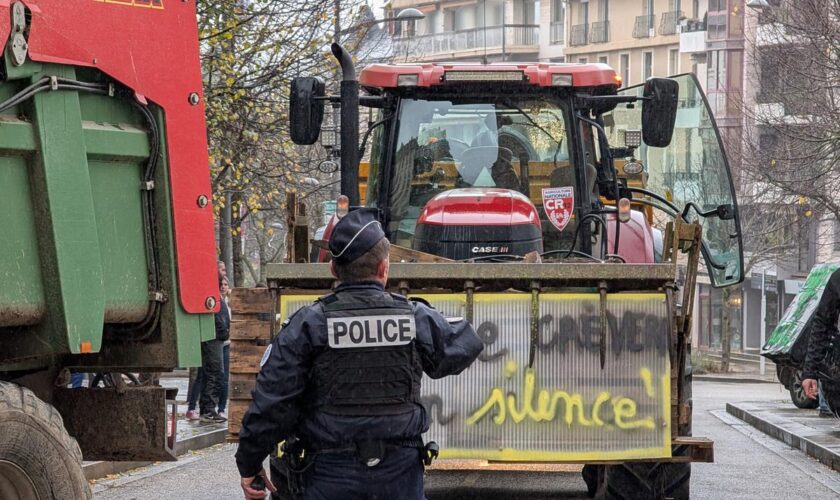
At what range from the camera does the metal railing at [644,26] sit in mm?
68188

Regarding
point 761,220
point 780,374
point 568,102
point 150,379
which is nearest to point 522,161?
point 568,102

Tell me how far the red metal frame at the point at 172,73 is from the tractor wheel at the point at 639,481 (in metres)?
2.87

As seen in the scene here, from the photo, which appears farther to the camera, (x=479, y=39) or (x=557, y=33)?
(x=479, y=39)

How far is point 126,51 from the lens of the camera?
247 inches

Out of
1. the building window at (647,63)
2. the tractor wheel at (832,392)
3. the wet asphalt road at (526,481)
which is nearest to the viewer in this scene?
the wet asphalt road at (526,481)

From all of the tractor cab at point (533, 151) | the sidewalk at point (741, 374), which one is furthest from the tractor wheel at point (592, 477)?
the sidewalk at point (741, 374)

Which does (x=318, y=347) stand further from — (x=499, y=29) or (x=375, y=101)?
(x=499, y=29)

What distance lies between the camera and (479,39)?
263 ft

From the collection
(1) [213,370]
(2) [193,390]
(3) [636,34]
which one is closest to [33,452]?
(1) [213,370]

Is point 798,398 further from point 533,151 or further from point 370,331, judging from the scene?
point 370,331

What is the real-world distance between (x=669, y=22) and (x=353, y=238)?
63.9m

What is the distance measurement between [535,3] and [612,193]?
68961mm

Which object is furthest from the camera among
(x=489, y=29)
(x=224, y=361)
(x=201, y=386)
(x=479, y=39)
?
(x=479, y=39)

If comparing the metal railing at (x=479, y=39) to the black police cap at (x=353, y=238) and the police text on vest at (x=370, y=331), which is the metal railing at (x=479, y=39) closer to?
the black police cap at (x=353, y=238)
